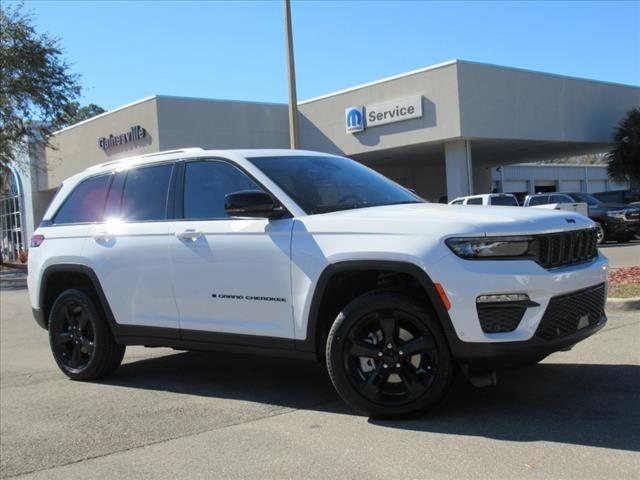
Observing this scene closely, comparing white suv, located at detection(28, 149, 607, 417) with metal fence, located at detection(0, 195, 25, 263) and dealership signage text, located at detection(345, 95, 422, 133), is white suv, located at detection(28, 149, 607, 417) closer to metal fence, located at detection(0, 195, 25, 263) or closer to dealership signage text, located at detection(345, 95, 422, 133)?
dealership signage text, located at detection(345, 95, 422, 133)

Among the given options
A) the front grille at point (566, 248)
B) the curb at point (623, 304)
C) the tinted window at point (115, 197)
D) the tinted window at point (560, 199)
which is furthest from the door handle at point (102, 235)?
the tinted window at point (560, 199)

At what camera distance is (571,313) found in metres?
4.09

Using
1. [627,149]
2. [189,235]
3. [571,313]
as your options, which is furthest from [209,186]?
[627,149]

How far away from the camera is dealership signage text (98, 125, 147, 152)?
3025 cm

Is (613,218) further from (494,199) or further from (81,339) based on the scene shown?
(81,339)

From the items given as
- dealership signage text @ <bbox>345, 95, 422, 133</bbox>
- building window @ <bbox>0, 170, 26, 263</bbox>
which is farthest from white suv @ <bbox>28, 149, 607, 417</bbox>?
building window @ <bbox>0, 170, 26, 263</bbox>

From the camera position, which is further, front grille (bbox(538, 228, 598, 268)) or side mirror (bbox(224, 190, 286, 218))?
side mirror (bbox(224, 190, 286, 218))

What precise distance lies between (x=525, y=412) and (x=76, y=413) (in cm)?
336

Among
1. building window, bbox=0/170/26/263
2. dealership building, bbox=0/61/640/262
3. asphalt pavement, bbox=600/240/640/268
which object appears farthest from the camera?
building window, bbox=0/170/26/263

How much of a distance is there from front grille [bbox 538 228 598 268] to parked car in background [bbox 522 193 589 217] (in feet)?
55.6

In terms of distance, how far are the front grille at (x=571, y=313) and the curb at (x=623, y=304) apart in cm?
363

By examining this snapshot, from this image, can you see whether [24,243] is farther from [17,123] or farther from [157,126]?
[157,126]

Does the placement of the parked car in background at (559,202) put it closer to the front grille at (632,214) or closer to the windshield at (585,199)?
the windshield at (585,199)

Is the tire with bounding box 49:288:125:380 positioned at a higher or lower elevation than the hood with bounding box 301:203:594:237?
lower
